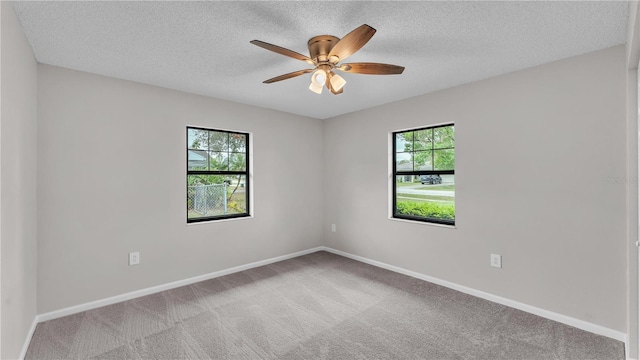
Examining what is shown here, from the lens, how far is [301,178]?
4.63 metres

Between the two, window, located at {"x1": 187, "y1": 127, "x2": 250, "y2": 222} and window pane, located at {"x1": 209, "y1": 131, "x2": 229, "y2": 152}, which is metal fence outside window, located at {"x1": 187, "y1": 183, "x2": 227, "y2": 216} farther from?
window pane, located at {"x1": 209, "y1": 131, "x2": 229, "y2": 152}

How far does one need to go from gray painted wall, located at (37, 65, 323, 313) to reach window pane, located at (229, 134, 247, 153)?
0.15 meters

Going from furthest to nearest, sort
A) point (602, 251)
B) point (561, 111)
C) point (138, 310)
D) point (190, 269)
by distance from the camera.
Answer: point (190, 269)
point (138, 310)
point (561, 111)
point (602, 251)

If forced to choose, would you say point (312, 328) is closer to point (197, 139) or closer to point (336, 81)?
point (336, 81)

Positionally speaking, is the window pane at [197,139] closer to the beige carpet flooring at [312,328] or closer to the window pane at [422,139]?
the beige carpet flooring at [312,328]

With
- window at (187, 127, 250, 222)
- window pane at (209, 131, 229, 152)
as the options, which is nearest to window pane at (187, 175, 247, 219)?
window at (187, 127, 250, 222)

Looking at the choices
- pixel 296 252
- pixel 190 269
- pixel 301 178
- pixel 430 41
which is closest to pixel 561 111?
pixel 430 41

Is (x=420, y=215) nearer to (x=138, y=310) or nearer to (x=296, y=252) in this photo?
(x=296, y=252)

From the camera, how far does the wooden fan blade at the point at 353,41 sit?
1.63 meters

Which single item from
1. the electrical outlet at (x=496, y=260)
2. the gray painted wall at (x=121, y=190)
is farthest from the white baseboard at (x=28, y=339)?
the electrical outlet at (x=496, y=260)

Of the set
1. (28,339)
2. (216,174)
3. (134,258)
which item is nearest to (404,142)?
(216,174)

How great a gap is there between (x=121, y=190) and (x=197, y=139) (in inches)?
40.2

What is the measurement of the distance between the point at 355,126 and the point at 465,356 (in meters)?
3.10

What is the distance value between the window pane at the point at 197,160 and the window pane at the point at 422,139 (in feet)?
8.69
